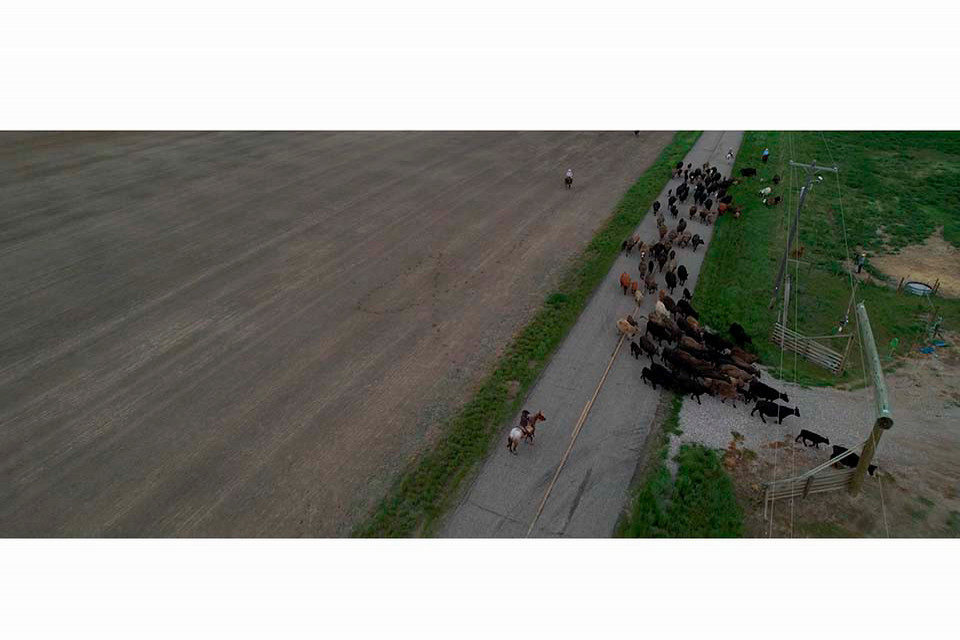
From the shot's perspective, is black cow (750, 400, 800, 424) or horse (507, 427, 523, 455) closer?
horse (507, 427, 523, 455)

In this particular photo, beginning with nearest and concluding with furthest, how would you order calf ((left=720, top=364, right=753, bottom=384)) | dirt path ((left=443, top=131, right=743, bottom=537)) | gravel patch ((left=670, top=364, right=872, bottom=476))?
1. dirt path ((left=443, top=131, right=743, bottom=537))
2. gravel patch ((left=670, top=364, right=872, bottom=476))
3. calf ((left=720, top=364, right=753, bottom=384))

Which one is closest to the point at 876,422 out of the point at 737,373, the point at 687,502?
the point at 687,502

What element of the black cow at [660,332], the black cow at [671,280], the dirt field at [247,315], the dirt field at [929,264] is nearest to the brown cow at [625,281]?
the black cow at [671,280]

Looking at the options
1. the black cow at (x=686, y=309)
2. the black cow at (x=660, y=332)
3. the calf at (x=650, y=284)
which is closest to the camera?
the black cow at (x=660, y=332)

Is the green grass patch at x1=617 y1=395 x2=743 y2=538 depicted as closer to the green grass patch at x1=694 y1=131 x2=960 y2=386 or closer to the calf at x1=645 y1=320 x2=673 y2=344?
the calf at x1=645 y1=320 x2=673 y2=344

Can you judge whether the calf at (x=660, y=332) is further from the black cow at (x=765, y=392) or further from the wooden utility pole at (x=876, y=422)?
the wooden utility pole at (x=876, y=422)

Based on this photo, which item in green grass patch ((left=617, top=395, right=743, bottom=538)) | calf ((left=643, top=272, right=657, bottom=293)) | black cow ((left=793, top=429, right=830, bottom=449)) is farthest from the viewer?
calf ((left=643, top=272, right=657, bottom=293))

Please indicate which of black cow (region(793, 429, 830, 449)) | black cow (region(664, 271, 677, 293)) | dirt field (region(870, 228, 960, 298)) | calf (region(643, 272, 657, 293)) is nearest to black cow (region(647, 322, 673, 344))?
calf (region(643, 272, 657, 293))
